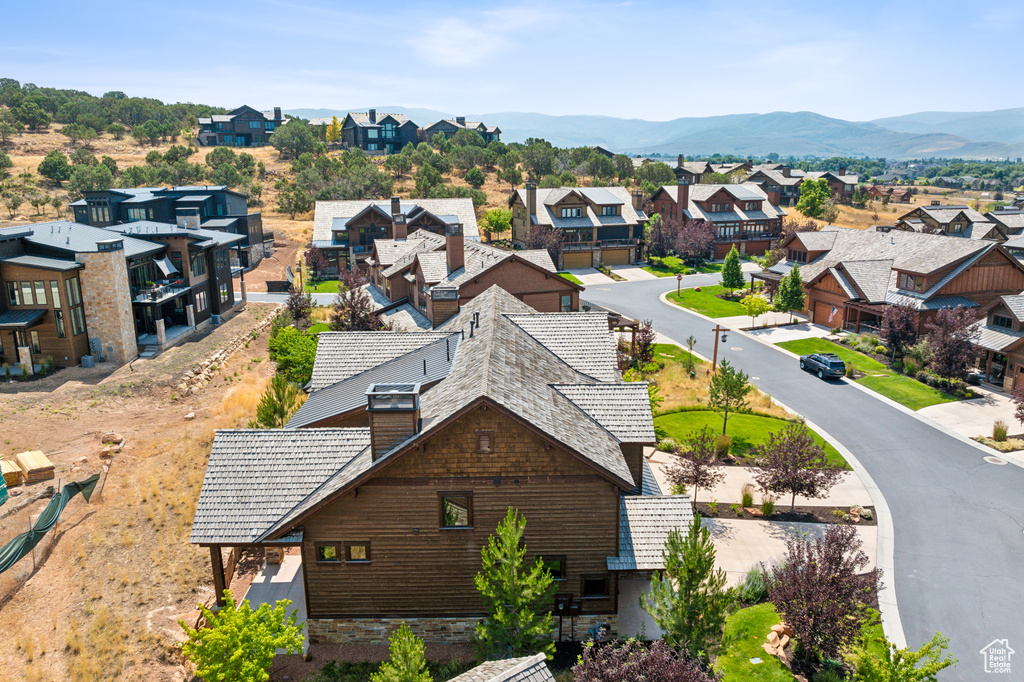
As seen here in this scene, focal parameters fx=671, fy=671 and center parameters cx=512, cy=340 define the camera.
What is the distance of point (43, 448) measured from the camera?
1281 inches

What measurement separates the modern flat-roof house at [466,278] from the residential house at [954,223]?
4998 centimetres

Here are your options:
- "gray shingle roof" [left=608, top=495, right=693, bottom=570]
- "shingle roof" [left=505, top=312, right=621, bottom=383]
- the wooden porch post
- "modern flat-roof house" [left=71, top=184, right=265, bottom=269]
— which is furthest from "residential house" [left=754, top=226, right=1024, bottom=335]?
"modern flat-roof house" [left=71, top=184, right=265, bottom=269]

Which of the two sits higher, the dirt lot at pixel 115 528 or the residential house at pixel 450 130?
the residential house at pixel 450 130

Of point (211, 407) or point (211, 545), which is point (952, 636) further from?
point (211, 407)

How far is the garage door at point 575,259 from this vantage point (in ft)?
285

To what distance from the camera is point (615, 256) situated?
90125 millimetres

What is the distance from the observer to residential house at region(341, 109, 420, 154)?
14875 cm

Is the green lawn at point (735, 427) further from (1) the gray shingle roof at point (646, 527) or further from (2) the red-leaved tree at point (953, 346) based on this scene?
(1) the gray shingle roof at point (646, 527)

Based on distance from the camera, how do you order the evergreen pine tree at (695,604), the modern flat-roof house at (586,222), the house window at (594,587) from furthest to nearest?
1. the modern flat-roof house at (586,222)
2. the house window at (594,587)
3. the evergreen pine tree at (695,604)

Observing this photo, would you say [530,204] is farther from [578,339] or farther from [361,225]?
[578,339]

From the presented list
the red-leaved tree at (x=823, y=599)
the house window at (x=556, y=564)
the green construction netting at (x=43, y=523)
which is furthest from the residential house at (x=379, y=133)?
the red-leaved tree at (x=823, y=599)

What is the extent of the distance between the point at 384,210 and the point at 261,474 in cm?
6385

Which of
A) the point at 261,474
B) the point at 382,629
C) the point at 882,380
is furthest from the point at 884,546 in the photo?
the point at 261,474

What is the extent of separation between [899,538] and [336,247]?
6634 centimetres
